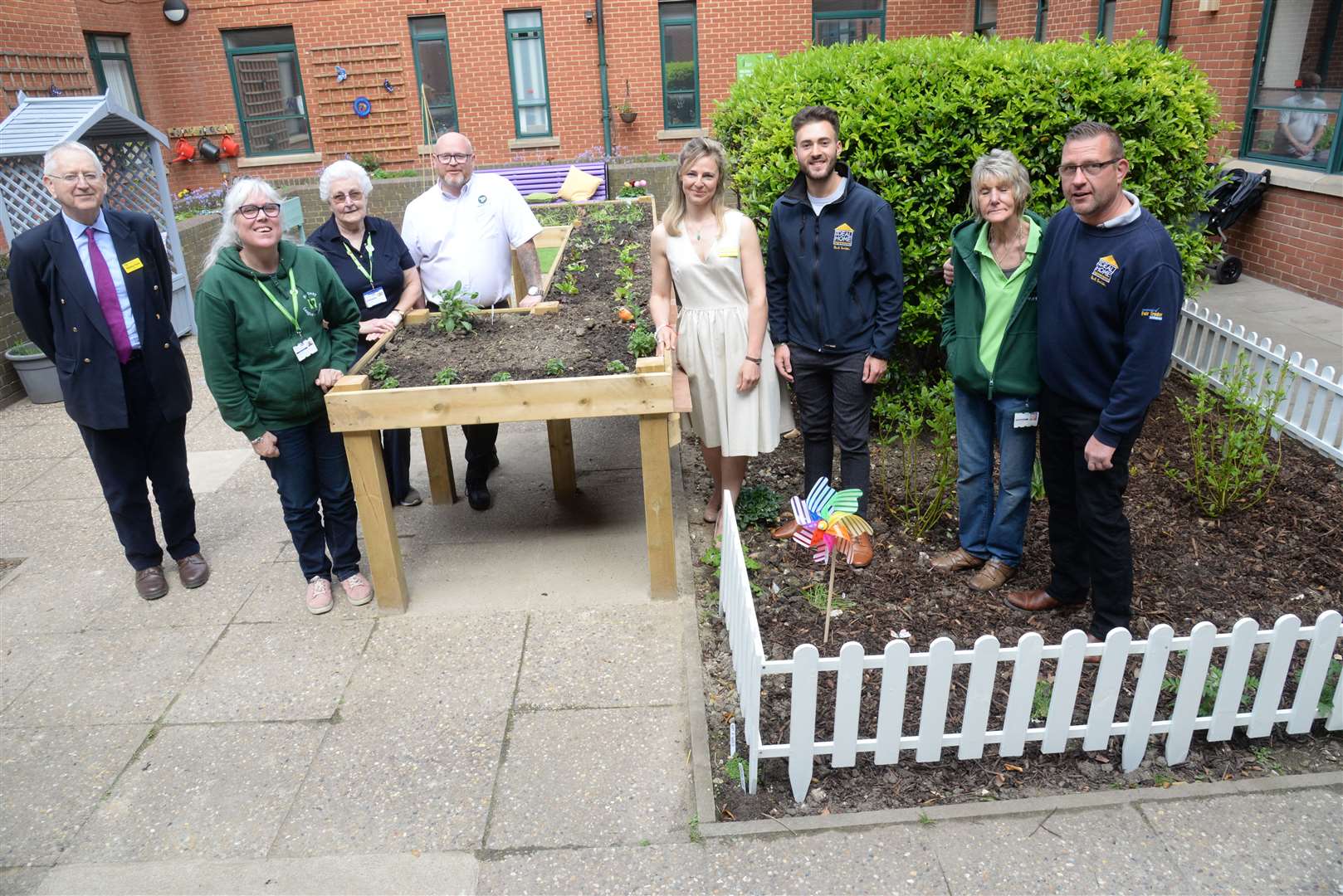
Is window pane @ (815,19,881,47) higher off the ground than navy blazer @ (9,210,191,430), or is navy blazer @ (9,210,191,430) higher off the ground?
window pane @ (815,19,881,47)

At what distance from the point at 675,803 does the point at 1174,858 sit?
59.9 inches

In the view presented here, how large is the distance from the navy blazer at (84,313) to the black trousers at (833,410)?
2968mm

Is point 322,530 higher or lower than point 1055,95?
lower

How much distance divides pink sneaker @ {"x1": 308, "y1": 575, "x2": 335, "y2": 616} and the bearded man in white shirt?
165cm

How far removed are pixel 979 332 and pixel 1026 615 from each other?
4.09 ft

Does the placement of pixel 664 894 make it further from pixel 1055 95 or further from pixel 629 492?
pixel 1055 95

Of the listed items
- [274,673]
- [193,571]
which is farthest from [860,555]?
[193,571]

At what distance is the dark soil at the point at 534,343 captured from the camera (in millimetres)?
4172

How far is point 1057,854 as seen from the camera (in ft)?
9.17

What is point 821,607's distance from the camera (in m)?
4.11

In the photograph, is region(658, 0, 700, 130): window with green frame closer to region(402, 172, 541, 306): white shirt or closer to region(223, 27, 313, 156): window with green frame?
region(223, 27, 313, 156): window with green frame

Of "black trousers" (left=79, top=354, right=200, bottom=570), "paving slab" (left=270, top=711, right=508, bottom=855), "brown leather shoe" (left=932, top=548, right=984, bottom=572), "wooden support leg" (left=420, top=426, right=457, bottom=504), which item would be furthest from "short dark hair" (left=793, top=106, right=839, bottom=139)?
"black trousers" (left=79, top=354, right=200, bottom=570)

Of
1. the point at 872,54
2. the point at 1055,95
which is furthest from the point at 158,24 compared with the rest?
the point at 1055,95

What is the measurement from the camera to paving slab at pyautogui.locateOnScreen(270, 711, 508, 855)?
2.95 metres
